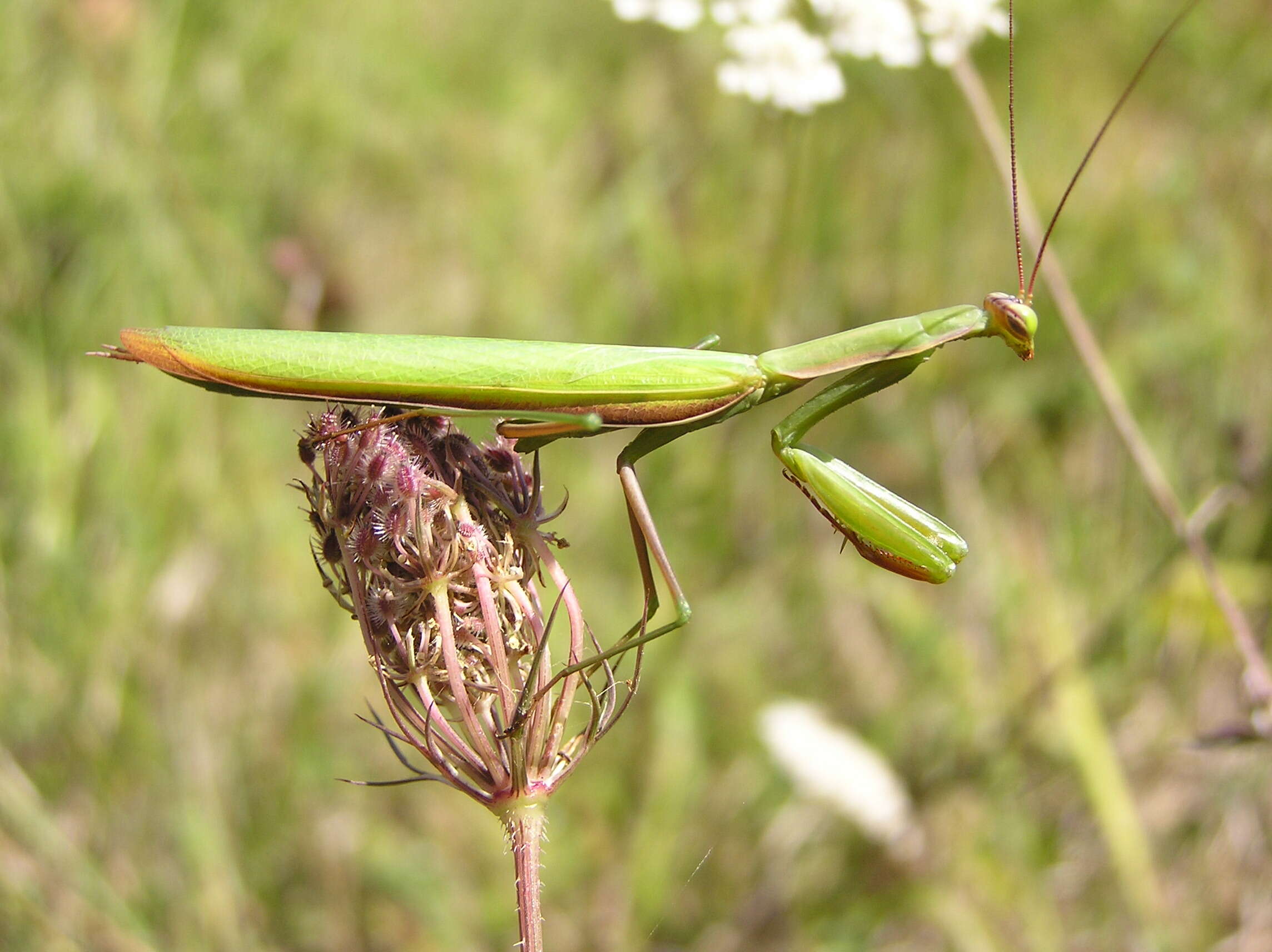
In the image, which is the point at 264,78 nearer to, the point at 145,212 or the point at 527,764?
the point at 145,212

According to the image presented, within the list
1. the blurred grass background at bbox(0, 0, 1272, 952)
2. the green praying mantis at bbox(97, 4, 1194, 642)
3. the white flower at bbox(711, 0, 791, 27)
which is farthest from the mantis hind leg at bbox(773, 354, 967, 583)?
the white flower at bbox(711, 0, 791, 27)

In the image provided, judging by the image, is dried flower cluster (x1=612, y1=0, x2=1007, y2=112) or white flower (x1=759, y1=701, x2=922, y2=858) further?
white flower (x1=759, y1=701, x2=922, y2=858)

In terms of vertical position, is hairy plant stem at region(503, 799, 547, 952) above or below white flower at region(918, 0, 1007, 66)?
below

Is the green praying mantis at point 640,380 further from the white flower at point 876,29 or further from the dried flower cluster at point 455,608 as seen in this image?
the white flower at point 876,29

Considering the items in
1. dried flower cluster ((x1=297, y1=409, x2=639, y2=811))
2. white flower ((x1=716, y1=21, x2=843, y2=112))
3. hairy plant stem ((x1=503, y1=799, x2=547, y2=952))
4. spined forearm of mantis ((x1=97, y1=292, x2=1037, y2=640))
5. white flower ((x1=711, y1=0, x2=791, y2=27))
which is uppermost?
white flower ((x1=711, y1=0, x2=791, y2=27))

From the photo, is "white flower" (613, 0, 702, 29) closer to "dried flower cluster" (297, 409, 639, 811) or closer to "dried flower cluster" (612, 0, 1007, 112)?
"dried flower cluster" (612, 0, 1007, 112)

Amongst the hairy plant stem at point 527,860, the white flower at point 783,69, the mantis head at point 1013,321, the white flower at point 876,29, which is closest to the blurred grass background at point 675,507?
the white flower at point 783,69

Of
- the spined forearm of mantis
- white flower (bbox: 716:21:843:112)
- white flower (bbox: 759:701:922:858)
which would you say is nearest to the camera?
the spined forearm of mantis

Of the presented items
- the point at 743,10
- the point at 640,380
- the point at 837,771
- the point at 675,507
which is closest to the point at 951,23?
the point at 743,10

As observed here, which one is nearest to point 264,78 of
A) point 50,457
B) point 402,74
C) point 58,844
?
point 402,74
